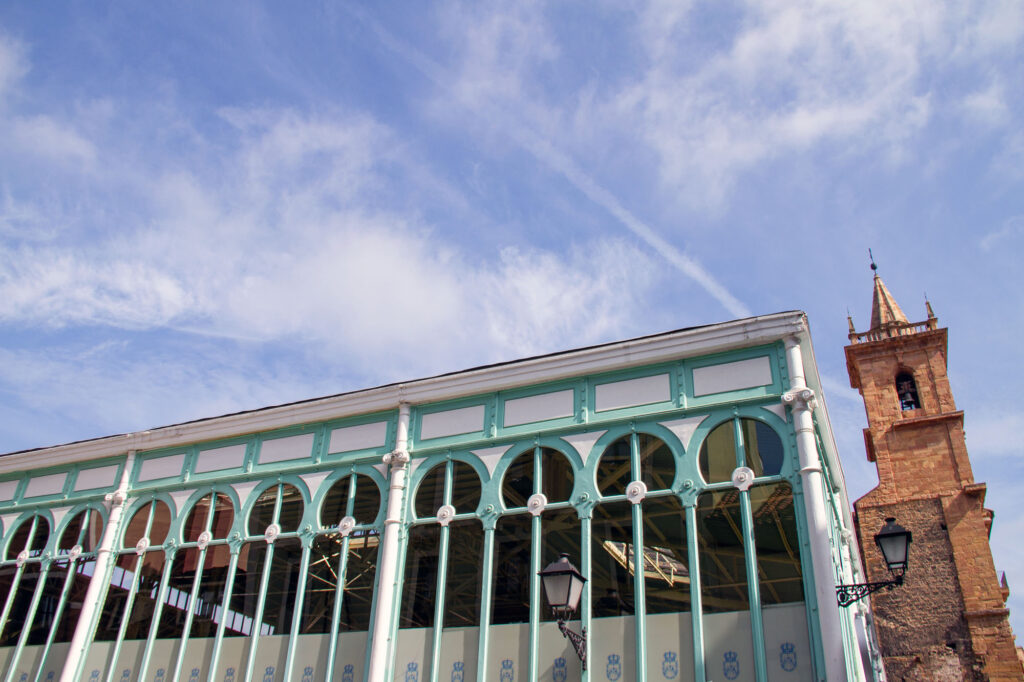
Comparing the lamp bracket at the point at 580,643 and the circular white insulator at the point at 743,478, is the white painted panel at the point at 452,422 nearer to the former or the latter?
the lamp bracket at the point at 580,643

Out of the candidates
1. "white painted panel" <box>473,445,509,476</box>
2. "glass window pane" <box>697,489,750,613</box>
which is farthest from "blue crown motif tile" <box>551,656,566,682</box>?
"white painted panel" <box>473,445,509,476</box>

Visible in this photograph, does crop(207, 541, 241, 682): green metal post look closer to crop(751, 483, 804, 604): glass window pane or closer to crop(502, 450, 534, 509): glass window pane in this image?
crop(502, 450, 534, 509): glass window pane

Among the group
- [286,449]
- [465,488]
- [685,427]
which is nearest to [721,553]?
[685,427]

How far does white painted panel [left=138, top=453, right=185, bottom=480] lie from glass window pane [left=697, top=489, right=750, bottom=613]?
981cm

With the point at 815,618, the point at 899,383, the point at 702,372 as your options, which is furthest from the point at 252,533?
the point at 899,383

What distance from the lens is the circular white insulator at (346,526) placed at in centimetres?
1296

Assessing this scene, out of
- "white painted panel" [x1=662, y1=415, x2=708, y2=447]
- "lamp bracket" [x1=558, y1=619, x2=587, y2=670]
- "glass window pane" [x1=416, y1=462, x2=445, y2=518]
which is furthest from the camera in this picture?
"glass window pane" [x1=416, y1=462, x2=445, y2=518]

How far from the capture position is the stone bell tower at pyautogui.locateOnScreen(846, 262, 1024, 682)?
28156 mm

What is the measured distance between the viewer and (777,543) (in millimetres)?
10391

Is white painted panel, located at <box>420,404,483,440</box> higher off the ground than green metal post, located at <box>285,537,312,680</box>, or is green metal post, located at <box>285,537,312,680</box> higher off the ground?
white painted panel, located at <box>420,404,483,440</box>

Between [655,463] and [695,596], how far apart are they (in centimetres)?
197

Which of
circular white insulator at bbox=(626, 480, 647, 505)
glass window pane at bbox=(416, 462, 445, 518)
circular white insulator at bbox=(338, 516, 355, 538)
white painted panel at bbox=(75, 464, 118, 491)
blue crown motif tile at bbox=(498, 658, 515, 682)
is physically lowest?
blue crown motif tile at bbox=(498, 658, 515, 682)

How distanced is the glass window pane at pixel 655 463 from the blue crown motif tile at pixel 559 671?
8.61 ft

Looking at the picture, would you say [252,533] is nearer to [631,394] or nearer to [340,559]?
[340,559]
